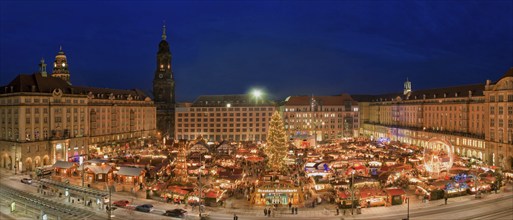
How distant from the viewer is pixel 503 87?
2665 inches

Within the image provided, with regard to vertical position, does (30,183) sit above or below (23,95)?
below

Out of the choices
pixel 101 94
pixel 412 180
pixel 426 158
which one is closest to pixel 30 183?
pixel 101 94

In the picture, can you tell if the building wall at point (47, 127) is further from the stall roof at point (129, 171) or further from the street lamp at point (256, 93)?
the street lamp at point (256, 93)

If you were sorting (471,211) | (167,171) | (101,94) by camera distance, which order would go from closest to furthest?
1. (471,211)
2. (167,171)
3. (101,94)

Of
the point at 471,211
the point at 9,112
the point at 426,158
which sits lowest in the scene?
the point at 471,211

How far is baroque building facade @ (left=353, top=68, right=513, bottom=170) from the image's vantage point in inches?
2630

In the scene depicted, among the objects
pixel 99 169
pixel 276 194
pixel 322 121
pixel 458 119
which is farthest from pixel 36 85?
pixel 458 119

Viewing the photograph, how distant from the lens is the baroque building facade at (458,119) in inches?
2630

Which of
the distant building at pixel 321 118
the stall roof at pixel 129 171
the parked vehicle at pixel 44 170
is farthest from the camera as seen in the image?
the distant building at pixel 321 118

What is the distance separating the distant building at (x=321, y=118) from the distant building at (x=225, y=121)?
687 cm

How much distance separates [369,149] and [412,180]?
28.2 m

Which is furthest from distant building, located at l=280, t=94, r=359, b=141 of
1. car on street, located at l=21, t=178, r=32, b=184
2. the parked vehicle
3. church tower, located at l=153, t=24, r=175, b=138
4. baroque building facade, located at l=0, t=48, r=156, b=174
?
car on street, located at l=21, t=178, r=32, b=184

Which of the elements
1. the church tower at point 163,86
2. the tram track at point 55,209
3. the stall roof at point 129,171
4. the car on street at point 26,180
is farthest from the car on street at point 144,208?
the church tower at point 163,86

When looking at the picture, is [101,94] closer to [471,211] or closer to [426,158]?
[426,158]
